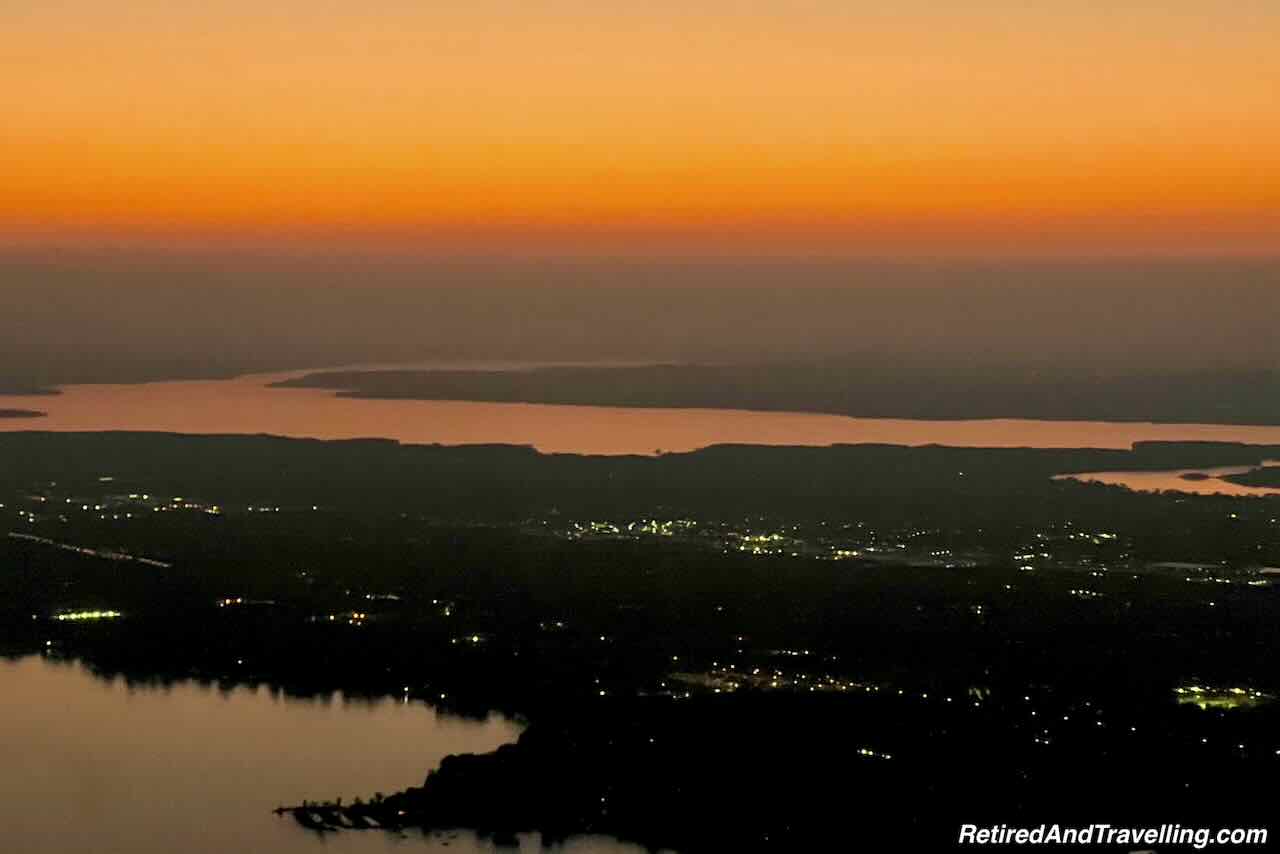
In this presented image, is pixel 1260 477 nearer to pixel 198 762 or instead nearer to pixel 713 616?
pixel 713 616

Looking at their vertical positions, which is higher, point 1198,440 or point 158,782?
point 1198,440

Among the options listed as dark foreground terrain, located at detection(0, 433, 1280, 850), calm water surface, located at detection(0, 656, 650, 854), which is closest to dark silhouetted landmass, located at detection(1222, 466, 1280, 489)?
dark foreground terrain, located at detection(0, 433, 1280, 850)

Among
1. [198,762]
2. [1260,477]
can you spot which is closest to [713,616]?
[198,762]

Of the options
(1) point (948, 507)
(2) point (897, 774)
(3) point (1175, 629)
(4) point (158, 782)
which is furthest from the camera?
(1) point (948, 507)

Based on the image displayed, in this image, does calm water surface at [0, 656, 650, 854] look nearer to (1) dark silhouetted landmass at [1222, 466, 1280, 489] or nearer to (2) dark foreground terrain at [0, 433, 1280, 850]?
(2) dark foreground terrain at [0, 433, 1280, 850]

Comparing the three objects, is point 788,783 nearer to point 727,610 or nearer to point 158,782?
point 158,782

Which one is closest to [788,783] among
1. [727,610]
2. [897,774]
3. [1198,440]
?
[897,774]

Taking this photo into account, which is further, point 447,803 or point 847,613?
point 847,613
